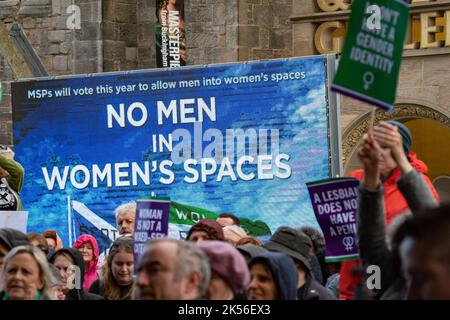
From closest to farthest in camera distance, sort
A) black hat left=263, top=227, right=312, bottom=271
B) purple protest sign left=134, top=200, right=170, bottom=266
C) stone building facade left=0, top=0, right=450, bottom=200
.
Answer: black hat left=263, top=227, right=312, bottom=271 < purple protest sign left=134, top=200, right=170, bottom=266 < stone building facade left=0, top=0, right=450, bottom=200

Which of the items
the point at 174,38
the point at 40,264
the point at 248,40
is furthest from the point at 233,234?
the point at 174,38

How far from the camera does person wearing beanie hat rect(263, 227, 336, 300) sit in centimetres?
991

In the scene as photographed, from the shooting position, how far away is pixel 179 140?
60.8 ft

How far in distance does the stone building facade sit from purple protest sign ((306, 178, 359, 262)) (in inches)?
428

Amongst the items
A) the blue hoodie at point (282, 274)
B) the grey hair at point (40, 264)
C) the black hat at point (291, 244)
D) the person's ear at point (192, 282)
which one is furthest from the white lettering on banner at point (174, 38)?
the person's ear at point (192, 282)

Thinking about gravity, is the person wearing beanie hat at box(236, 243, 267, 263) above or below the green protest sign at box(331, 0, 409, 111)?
below

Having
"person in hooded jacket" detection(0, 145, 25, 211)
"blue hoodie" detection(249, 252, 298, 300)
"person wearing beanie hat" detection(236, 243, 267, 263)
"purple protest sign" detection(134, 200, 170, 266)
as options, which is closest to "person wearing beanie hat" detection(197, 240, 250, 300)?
"blue hoodie" detection(249, 252, 298, 300)

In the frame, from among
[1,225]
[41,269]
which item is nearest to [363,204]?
[41,269]

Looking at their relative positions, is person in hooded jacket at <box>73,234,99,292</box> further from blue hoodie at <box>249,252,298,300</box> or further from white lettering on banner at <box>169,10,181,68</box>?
white lettering on banner at <box>169,10,181,68</box>

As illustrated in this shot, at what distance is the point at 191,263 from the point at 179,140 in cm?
1099

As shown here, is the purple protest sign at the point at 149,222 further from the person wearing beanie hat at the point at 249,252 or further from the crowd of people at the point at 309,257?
Answer: the person wearing beanie hat at the point at 249,252

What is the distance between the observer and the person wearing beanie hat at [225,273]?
8.05m

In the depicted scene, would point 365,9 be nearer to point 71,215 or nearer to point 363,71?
point 363,71

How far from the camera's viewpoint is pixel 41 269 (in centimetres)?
913
